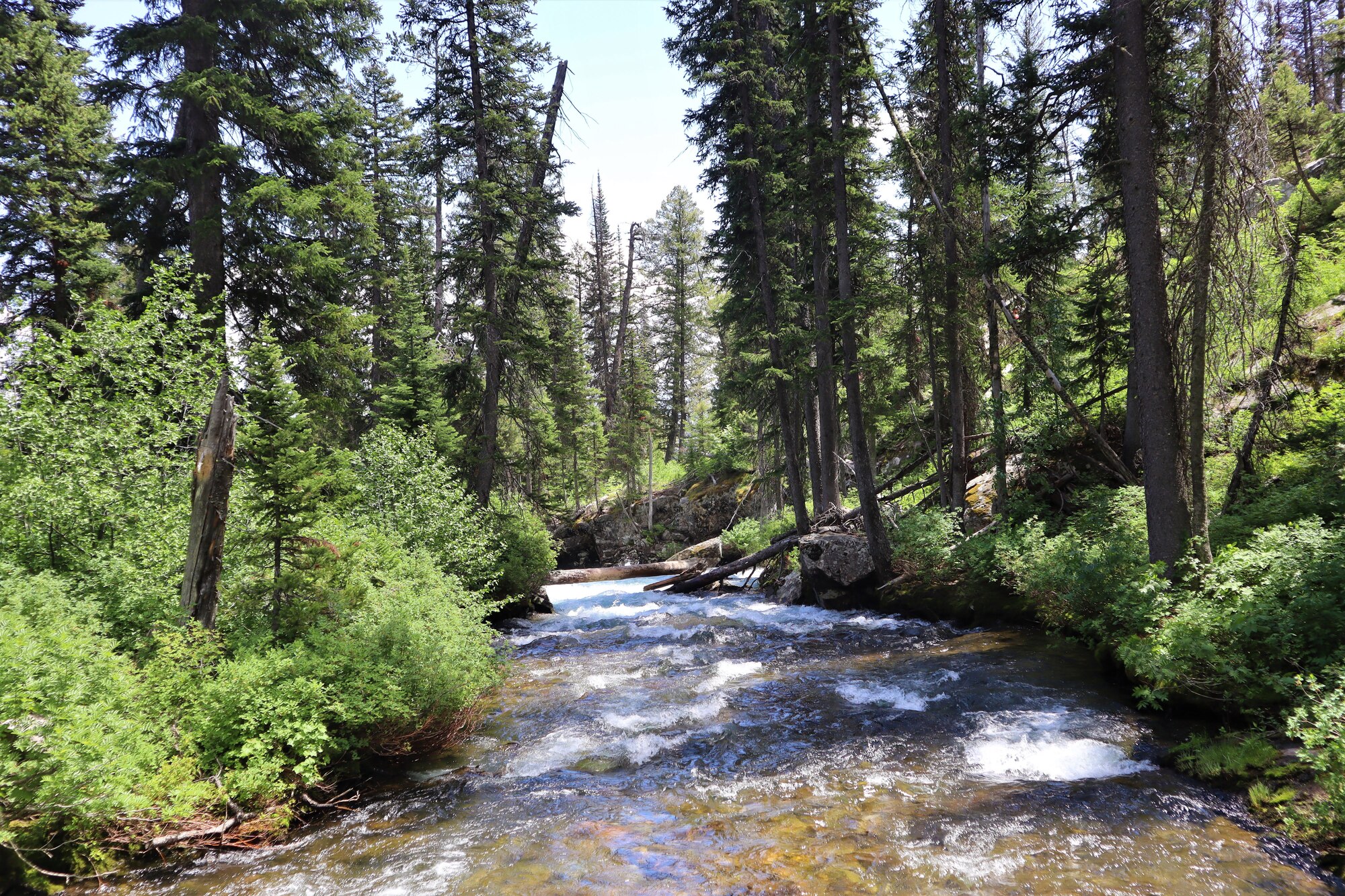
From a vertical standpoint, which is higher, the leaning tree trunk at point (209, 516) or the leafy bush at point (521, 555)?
the leaning tree trunk at point (209, 516)

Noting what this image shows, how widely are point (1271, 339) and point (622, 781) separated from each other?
13.9m

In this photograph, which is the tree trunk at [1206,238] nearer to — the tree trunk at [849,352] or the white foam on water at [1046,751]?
the white foam on water at [1046,751]

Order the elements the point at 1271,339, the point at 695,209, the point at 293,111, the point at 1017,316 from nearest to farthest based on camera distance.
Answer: the point at 1271,339, the point at 293,111, the point at 1017,316, the point at 695,209

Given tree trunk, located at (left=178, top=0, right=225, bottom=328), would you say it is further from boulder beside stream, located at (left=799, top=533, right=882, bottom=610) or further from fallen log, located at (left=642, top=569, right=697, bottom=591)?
fallen log, located at (left=642, top=569, right=697, bottom=591)

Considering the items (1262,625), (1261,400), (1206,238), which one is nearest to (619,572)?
(1261,400)

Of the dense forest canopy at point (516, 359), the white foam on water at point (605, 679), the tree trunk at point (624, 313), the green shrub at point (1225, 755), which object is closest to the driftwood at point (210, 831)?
the dense forest canopy at point (516, 359)

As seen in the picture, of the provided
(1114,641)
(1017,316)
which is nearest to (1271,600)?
→ (1114,641)

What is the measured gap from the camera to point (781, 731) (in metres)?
8.22

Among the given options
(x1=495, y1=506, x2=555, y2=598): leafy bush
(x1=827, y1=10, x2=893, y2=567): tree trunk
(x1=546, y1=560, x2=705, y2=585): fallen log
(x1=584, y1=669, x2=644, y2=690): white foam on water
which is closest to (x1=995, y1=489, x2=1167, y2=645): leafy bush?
(x1=827, y1=10, x2=893, y2=567): tree trunk

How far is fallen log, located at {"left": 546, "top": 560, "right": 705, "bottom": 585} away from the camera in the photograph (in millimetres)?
28578

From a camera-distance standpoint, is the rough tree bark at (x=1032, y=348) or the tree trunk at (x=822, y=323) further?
the tree trunk at (x=822, y=323)

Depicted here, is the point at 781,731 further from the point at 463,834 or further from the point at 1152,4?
the point at 1152,4

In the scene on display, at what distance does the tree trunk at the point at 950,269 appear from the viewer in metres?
14.9

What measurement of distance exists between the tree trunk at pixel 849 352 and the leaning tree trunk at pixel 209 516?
12.6 m
